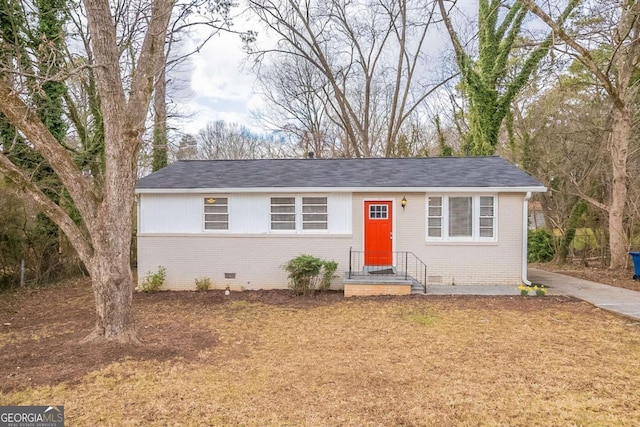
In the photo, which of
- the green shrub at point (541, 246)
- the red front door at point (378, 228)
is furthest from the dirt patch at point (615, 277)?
the red front door at point (378, 228)

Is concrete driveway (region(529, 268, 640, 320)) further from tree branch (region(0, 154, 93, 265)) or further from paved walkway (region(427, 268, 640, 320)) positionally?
tree branch (region(0, 154, 93, 265))

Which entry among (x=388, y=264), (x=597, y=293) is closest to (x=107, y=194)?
(x=388, y=264)

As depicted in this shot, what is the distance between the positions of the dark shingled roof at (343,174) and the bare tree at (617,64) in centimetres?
363

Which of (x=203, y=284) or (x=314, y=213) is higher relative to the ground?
(x=314, y=213)

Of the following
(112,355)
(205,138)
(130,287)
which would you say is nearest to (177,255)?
(130,287)

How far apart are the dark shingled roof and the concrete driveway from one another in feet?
9.52

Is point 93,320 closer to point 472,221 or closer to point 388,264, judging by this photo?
point 388,264

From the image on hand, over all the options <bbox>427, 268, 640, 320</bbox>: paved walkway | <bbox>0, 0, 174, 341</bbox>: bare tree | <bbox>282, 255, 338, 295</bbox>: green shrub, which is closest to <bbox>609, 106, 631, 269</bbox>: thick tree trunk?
<bbox>427, 268, 640, 320</bbox>: paved walkway

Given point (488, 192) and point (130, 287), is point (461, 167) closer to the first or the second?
point (488, 192)

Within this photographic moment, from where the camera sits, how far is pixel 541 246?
1684 cm

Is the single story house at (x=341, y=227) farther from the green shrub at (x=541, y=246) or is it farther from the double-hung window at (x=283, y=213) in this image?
the green shrub at (x=541, y=246)

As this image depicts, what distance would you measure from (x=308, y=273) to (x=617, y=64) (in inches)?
468

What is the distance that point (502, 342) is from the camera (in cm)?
577

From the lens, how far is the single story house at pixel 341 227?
31.7 feet
